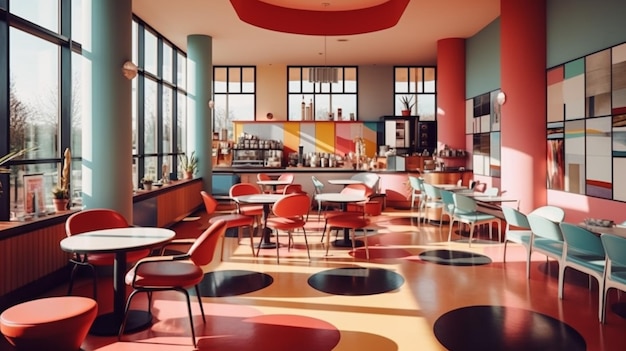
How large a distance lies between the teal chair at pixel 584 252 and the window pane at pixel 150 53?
7.99 m

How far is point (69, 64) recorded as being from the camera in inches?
240

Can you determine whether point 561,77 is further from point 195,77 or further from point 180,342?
point 195,77

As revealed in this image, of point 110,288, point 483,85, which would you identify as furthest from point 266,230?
point 483,85

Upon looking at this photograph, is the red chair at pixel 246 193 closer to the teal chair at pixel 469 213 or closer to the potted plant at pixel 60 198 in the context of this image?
the potted plant at pixel 60 198

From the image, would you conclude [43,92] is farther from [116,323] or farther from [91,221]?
[116,323]

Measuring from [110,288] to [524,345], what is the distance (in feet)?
13.5

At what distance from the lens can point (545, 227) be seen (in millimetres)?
4824

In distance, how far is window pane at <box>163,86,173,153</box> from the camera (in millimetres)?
10578

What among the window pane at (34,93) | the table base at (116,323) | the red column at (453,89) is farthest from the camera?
the red column at (453,89)

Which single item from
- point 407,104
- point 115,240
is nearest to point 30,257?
point 115,240

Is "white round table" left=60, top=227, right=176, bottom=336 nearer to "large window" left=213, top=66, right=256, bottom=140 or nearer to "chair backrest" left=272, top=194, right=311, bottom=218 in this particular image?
"chair backrest" left=272, top=194, right=311, bottom=218

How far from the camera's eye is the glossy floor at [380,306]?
3.66 metres

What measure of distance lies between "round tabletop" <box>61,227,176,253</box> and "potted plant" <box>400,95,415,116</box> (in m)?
10.9

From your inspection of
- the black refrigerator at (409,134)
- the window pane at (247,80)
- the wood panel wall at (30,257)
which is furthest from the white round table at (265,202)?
the window pane at (247,80)
